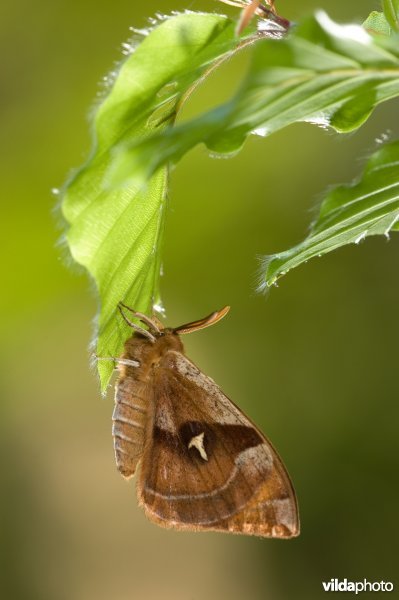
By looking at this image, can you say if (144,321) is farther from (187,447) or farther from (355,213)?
(355,213)

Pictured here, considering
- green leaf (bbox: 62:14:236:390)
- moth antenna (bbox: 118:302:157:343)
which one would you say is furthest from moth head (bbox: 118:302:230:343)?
green leaf (bbox: 62:14:236:390)

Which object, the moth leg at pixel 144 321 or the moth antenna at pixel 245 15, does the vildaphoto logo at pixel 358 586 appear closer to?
the moth leg at pixel 144 321

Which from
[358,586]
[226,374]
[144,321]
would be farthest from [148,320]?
[358,586]

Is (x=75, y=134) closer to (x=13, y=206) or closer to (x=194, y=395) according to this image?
(x=13, y=206)

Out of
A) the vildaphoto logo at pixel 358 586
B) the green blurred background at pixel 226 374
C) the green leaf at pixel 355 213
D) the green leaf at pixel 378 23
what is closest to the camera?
the green leaf at pixel 355 213

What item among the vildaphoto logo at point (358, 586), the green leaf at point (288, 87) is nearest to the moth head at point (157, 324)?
the green leaf at point (288, 87)

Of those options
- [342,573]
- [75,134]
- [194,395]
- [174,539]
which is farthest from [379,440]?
[194,395]
